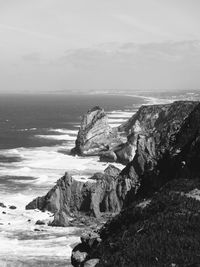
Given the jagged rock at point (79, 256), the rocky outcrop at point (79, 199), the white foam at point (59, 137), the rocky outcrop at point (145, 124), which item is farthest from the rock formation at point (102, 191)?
the white foam at point (59, 137)

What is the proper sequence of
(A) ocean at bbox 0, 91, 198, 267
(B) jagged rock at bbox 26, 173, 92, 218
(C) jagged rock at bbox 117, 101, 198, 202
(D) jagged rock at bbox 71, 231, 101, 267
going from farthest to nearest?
1. (B) jagged rock at bbox 26, 173, 92, 218
2. (C) jagged rock at bbox 117, 101, 198, 202
3. (A) ocean at bbox 0, 91, 198, 267
4. (D) jagged rock at bbox 71, 231, 101, 267

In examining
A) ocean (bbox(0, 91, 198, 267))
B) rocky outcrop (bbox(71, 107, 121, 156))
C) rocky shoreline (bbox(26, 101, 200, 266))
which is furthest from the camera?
rocky outcrop (bbox(71, 107, 121, 156))

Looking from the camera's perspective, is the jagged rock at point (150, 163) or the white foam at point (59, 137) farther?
the white foam at point (59, 137)

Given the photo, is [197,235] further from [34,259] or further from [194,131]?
[194,131]

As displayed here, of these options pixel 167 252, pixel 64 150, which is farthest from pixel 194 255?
pixel 64 150

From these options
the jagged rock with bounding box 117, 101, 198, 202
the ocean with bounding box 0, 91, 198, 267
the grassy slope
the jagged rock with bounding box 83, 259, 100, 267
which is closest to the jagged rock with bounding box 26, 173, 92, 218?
the ocean with bounding box 0, 91, 198, 267

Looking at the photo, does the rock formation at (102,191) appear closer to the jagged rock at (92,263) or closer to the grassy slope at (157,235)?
the grassy slope at (157,235)

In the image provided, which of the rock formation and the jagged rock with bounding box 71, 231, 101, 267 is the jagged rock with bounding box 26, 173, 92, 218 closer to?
the rock formation
